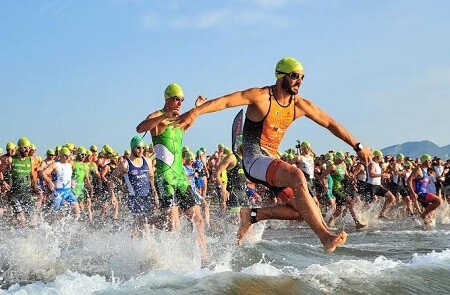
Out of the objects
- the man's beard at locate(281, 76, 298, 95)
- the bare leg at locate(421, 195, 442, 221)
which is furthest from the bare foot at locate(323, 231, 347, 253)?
the bare leg at locate(421, 195, 442, 221)

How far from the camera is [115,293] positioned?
5094 mm

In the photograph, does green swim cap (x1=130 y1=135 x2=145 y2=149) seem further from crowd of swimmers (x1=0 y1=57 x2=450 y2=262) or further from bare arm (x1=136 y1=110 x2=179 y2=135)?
bare arm (x1=136 y1=110 x2=179 y2=135)

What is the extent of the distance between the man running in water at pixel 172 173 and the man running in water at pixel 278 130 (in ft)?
3.51

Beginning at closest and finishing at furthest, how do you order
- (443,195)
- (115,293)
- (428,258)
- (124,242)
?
(115,293) < (428,258) < (124,242) < (443,195)

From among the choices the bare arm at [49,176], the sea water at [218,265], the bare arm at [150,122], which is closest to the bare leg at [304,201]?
the sea water at [218,265]

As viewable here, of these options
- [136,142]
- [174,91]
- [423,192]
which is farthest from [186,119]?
[423,192]

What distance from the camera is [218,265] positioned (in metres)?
6.50

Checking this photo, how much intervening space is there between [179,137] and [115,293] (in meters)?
2.89

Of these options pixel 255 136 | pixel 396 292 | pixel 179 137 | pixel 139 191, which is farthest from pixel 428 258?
pixel 139 191

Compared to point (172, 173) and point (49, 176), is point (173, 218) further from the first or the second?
point (49, 176)

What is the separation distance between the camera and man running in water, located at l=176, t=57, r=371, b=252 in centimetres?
562

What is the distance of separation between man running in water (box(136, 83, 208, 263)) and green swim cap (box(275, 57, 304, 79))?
64.8 inches

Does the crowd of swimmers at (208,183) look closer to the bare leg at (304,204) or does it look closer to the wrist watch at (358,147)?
the wrist watch at (358,147)

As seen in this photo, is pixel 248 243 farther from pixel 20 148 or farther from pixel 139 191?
pixel 20 148
